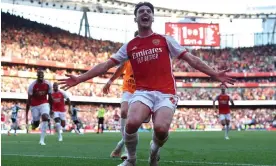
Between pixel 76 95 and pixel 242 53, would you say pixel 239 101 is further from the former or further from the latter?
pixel 76 95

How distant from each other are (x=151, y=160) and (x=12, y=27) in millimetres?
53255

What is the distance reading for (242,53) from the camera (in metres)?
81.6

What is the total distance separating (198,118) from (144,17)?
6214cm

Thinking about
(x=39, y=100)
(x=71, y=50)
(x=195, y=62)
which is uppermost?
(x=71, y=50)

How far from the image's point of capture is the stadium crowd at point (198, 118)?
56.9 m

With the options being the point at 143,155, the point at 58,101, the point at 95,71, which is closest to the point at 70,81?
the point at 95,71

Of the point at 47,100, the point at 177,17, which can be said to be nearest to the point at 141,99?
the point at 47,100

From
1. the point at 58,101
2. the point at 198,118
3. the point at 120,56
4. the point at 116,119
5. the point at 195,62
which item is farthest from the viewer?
the point at 198,118

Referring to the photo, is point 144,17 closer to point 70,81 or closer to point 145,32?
point 145,32

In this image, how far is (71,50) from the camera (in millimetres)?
65438

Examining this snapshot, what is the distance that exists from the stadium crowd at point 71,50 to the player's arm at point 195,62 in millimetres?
46658

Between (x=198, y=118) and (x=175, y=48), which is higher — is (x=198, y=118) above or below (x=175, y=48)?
below

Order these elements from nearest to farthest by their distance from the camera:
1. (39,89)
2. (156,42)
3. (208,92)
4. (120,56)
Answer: (156,42) < (120,56) < (39,89) < (208,92)

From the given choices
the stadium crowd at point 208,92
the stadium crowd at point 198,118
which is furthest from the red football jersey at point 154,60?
the stadium crowd at point 208,92
